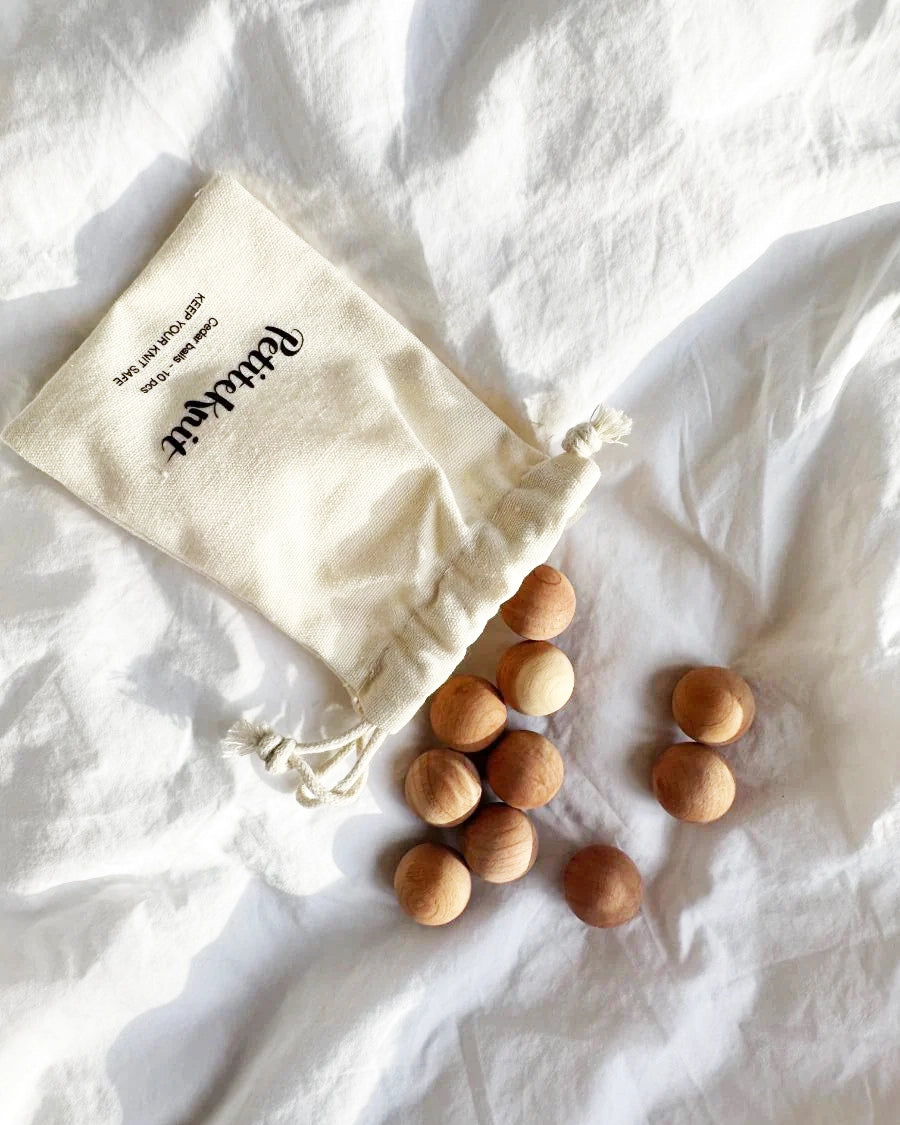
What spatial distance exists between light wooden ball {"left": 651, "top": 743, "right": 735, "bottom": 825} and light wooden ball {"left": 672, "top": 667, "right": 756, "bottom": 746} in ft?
0.05

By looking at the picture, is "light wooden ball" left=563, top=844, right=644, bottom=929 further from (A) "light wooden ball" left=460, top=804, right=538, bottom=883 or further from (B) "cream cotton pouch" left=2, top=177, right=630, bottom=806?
(B) "cream cotton pouch" left=2, top=177, right=630, bottom=806

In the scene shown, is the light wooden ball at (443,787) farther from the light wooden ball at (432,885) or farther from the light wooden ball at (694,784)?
the light wooden ball at (694,784)

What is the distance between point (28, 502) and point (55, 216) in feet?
0.73

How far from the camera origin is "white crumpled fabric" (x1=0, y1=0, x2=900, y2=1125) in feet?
2.43

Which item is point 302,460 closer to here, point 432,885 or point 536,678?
point 536,678

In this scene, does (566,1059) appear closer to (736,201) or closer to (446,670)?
(446,670)

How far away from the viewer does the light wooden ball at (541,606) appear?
2.61 feet

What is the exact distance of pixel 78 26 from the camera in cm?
72

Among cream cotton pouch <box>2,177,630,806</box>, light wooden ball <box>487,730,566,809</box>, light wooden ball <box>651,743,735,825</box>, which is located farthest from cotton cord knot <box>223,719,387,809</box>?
light wooden ball <box>651,743,735,825</box>

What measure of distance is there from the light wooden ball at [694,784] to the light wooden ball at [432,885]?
7.5 inches

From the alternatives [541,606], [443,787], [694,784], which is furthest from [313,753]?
[694,784]

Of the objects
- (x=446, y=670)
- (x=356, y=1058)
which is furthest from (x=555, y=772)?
(x=356, y=1058)

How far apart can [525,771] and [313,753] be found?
18 centimetres

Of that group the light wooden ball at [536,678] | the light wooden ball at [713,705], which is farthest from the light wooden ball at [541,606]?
the light wooden ball at [713,705]
